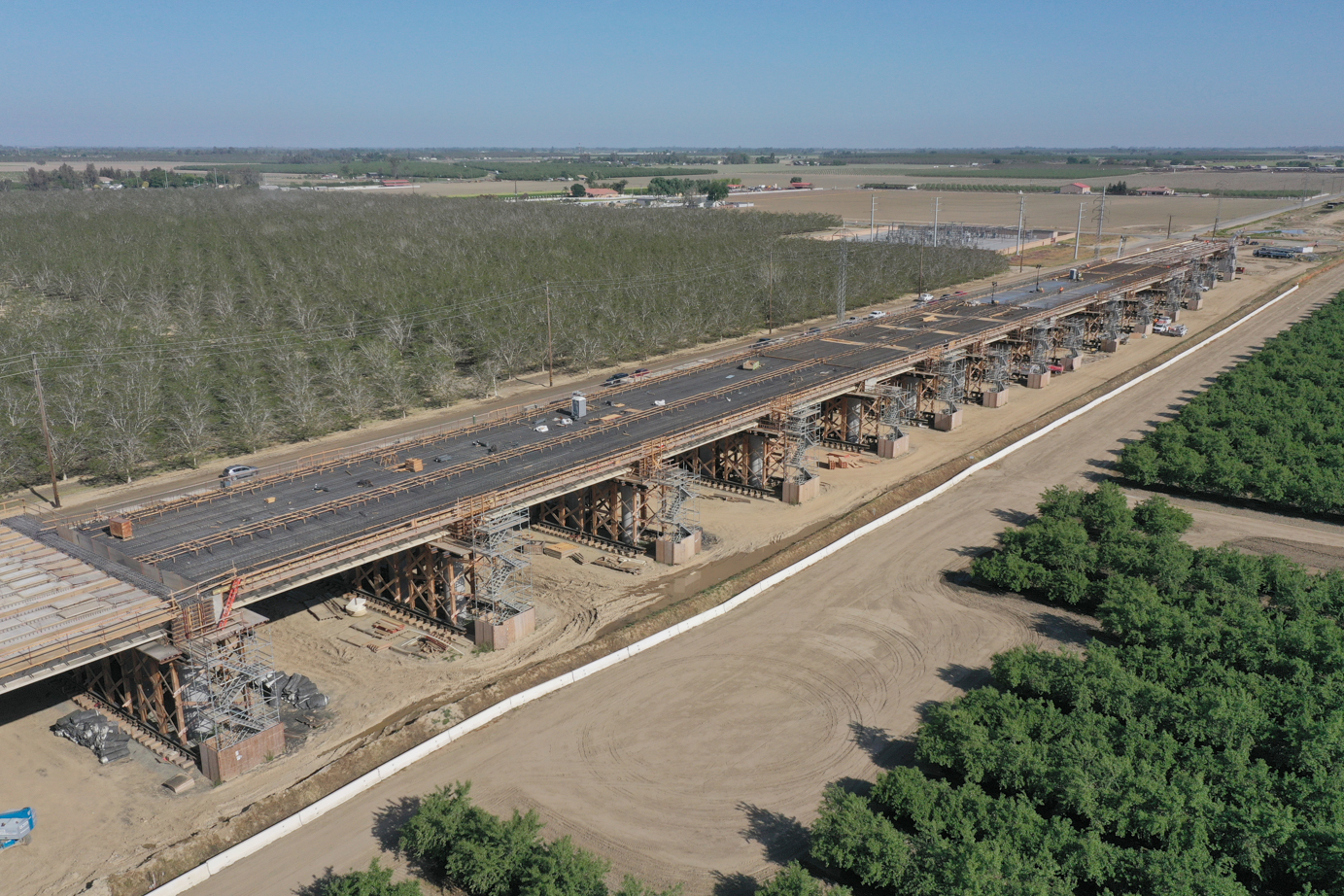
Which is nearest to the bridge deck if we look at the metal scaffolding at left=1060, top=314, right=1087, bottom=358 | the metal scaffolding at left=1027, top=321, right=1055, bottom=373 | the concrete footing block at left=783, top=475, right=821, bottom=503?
the concrete footing block at left=783, top=475, right=821, bottom=503

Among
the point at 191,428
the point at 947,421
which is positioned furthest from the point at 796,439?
the point at 191,428

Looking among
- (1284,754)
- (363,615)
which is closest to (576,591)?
(363,615)

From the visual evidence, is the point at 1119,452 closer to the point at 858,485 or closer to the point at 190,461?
the point at 858,485

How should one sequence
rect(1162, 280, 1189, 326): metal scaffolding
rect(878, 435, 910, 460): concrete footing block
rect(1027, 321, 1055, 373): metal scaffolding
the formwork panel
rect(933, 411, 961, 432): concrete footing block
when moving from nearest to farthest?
the formwork panel → rect(878, 435, 910, 460): concrete footing block → rect(933, 411, 961, 432): concrete footing block → rect(1027, 321, 1055, 373): metal scaffolding → rect(1162, 280, 1189, 326): metal scaffolding

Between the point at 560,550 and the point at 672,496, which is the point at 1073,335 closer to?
the point at 672,496

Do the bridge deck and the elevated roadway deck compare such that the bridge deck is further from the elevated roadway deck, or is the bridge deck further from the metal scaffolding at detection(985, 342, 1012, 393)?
the metal scaffolding at detection(985, 342, 1012, 393)

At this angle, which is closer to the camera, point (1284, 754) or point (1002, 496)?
point (1284, 754)
